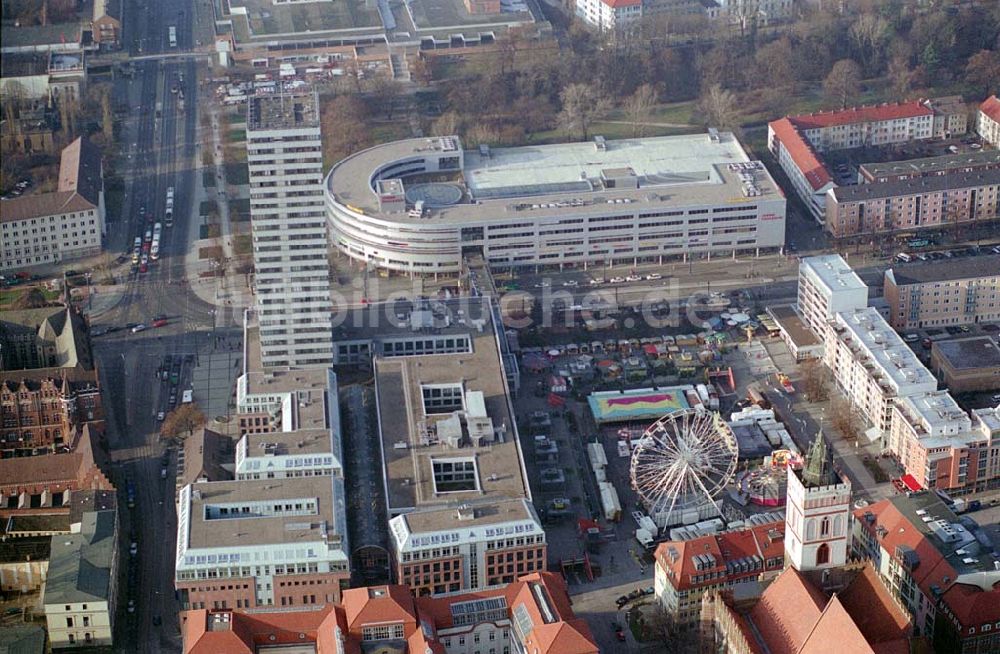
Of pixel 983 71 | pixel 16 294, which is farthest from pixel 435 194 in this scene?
pixel 983 71

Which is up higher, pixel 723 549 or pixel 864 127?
pixel 723 549

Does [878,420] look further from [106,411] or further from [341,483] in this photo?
[106,411]

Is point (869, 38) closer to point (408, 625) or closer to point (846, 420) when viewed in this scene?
point (846, 420)

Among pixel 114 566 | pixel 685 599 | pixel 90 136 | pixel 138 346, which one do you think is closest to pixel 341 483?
pixel 114 566

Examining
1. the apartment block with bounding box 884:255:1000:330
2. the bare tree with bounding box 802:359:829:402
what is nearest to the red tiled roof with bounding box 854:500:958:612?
the bare tree with bounding box 802:359:829:402

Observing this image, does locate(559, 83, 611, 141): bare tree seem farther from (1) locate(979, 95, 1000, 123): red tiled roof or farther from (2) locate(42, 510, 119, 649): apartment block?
(2) locate(42, 510, 119, 649): apartment block

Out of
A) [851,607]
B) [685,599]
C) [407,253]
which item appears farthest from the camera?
[407,253]

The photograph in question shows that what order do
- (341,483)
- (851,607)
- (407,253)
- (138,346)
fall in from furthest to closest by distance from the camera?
1. (407,253)
2. (138,346)
3. (341,483)
4. (851,607)
